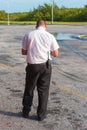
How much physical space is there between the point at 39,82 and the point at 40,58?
0.45 meters

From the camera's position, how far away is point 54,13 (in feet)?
271

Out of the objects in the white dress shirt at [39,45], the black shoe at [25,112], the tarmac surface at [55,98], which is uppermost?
the white dress shirt at [39,45]

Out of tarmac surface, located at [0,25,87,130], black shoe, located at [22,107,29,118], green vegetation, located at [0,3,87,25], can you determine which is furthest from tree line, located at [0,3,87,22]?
black shoe, located at [22,107,29,118]

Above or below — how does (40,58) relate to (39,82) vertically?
above

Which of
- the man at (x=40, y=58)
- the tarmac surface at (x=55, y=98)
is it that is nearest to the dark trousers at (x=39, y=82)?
the man at (x=40, y=58)

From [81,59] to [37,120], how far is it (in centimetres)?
948

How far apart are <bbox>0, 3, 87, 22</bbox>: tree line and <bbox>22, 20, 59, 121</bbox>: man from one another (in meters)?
69.0

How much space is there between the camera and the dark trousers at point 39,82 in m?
7.33

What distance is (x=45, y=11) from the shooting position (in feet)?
274

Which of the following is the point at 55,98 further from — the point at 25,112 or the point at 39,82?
the point at 39,82

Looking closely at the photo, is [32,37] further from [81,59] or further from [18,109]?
[81,59]

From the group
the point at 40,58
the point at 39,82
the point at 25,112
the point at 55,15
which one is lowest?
the point at 55,15

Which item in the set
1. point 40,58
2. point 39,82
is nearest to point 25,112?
point 39,82

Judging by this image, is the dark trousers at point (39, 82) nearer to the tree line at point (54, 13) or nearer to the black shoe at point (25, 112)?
the black shoe at point (25, 112)
